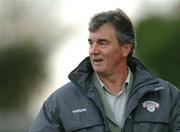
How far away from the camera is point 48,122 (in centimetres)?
795

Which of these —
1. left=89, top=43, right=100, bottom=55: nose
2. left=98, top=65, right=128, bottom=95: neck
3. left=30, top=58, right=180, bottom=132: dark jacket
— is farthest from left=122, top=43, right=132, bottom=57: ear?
left=89, top=43, right=100, bottom=55: nose

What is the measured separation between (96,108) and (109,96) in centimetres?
25

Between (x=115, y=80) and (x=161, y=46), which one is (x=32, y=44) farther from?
(x=115, y=80)

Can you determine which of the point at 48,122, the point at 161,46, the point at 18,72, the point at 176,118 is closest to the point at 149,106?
the point at 176,118

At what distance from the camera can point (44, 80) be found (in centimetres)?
4147

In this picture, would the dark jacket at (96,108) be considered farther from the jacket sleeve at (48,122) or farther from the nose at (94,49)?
the nose at (94,49)

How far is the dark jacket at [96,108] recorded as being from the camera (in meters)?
7.95

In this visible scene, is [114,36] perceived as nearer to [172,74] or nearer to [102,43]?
[102,43]

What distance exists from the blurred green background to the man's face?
2931 cm

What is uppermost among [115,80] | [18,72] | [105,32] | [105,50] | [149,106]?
[105,32]

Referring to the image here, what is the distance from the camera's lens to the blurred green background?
3866cm

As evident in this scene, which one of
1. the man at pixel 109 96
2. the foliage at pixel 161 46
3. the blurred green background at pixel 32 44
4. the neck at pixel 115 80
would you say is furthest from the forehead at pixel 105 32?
the blurred green background at pixel 32 44

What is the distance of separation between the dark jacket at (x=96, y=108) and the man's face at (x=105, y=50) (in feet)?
0.58

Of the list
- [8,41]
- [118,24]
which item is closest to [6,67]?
[8,41]
